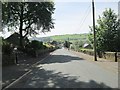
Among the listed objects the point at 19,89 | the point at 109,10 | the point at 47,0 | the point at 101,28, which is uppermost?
the point at 47,0

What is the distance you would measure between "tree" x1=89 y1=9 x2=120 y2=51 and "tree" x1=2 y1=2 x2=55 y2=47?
15.6 meters

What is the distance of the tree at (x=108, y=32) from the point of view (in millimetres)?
45656

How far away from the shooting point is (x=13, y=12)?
59906 mm

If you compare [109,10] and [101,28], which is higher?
[109,10]

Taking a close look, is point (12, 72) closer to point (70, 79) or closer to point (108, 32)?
point (70, 79)

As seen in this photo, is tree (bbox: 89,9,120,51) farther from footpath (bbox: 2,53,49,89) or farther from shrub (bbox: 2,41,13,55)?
footpath (bbox: 2,53,49,89)

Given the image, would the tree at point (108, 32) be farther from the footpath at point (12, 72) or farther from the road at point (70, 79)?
the road at point (70, 79)

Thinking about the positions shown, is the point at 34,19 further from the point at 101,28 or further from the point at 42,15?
the point at 101,28

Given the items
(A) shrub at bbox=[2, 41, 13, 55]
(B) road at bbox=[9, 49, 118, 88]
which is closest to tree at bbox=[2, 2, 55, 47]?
(A) shrub at bbox=[2, 41, 13, 55]

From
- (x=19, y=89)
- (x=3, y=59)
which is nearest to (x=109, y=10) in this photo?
(x=3, y=59)

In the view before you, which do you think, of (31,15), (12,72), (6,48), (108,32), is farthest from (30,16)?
(12,72)

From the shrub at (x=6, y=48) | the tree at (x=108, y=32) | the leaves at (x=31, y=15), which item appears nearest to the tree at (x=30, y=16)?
the leaves at (x=31, y=15)

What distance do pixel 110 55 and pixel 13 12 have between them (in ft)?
103

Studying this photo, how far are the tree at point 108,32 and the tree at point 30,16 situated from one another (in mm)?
15566
